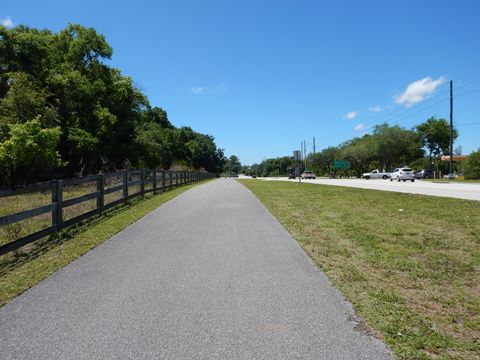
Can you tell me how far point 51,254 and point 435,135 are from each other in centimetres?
10859

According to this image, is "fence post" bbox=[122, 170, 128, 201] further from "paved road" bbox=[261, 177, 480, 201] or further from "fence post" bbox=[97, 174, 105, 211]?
"paved road" bbox=[261, 177, 480, 201]

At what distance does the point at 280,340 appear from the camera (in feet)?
11.4

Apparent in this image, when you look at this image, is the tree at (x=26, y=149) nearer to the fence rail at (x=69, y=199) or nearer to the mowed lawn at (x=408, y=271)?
the fence rail at (x=69, y=199)

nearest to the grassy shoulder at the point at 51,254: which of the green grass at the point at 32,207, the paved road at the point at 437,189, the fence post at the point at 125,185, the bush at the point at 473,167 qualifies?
the green grass at the point at 32,207

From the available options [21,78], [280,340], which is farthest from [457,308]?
[21,78]

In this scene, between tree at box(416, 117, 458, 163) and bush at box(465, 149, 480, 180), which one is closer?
bush at box(465, 149, 480, 180)

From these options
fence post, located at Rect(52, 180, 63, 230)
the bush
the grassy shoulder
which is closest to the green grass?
fence post, located at Rect(52, 180, 63, 230)

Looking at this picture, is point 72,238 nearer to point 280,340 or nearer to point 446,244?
point 280,340

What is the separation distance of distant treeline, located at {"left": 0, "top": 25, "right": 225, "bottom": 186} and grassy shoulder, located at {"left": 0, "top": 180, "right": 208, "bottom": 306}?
49.9 feet

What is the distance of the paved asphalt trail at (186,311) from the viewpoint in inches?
131

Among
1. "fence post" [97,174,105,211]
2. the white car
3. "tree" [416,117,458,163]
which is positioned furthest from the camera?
"tree" [416,117,458,163]

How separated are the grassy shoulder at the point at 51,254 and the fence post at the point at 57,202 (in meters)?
0.28

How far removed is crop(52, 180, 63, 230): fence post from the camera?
8.84 m

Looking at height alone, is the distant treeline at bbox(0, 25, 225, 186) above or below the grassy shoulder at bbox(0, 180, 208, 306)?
above
